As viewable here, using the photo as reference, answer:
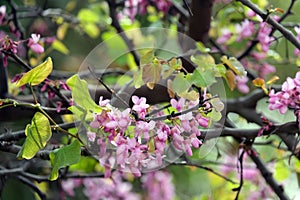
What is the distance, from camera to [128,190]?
1.84m

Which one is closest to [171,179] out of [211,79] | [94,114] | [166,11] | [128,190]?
[128,190]

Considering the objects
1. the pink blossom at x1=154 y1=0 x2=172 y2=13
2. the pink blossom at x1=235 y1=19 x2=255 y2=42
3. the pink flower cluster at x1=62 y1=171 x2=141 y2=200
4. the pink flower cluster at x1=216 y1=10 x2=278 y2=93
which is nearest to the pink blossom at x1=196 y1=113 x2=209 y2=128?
the pink flower cluster at x1=216 y1=10 x2=278 y2=93

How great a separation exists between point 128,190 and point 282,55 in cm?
67

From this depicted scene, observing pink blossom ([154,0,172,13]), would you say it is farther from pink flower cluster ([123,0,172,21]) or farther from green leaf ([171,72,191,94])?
green leaf ([171,72,191,94])

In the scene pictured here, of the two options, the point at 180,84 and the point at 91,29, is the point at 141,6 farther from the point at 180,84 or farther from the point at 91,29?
the point at 180,84

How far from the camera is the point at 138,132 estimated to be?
2.33 ft

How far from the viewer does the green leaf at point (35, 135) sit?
71 centimetres

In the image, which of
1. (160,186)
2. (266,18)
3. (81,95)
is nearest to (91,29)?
(160,186)

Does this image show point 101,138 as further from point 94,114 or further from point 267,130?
point 267,130

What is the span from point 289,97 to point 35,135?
36cm

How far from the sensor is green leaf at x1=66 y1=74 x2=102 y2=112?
0.71 meters

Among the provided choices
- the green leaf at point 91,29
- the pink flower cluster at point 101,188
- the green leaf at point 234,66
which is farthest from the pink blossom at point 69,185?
the green leaf at point 234,66

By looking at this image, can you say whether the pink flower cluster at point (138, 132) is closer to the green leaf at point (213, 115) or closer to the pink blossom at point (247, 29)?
the green leaf at point (213, 115)

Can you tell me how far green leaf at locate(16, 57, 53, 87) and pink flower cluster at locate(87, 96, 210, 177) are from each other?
8 centimetres
